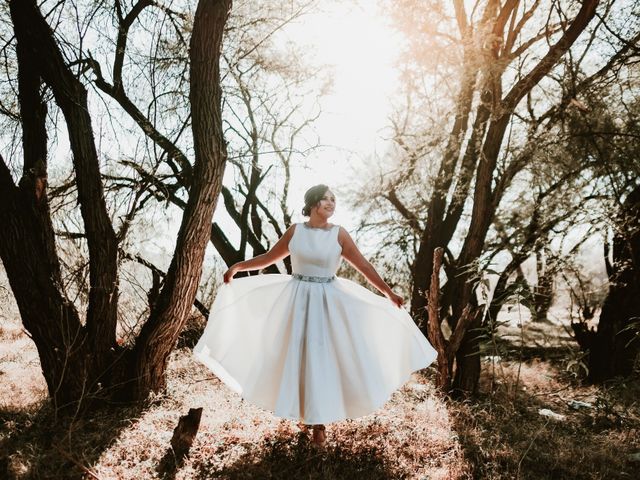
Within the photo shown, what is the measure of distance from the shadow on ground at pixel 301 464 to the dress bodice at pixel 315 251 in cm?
134

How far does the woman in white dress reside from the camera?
11.1 feet

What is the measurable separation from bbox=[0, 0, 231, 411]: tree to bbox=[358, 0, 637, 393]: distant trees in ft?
9.97

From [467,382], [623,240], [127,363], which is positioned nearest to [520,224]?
[623,240]

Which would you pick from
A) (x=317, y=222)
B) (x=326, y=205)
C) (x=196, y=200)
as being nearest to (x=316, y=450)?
(x=317, y=222)

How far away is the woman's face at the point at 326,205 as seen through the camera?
3760 mm

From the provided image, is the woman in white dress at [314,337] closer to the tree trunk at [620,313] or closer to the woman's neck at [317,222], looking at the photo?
the woman's neck at [317,222]

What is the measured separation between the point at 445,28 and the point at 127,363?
277 inches

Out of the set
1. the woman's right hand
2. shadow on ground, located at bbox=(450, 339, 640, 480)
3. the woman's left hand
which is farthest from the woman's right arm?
shadow on ground, located at bbox=(450, 339, 640, 480)

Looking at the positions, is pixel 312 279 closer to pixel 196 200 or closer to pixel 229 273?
pixel 229 273

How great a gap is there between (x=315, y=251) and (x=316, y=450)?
1505 millimetres

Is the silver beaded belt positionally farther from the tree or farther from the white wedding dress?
the tree

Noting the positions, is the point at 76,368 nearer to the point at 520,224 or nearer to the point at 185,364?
the point at 185,364

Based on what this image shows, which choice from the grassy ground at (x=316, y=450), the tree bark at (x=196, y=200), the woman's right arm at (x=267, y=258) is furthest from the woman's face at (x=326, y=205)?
the grassy ground at (x=316, y=450)

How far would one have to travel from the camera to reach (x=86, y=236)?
4293mm
